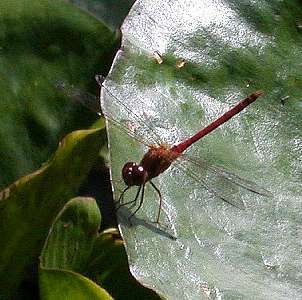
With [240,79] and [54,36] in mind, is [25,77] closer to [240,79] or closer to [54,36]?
[54,36]

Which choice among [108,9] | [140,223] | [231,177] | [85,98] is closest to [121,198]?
[140,223]

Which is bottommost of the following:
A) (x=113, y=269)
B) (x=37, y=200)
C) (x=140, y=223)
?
(x=113, y=269)

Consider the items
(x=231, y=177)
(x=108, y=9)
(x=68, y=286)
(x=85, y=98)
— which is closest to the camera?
(x=68, y=286)

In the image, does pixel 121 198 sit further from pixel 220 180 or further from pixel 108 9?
pixel 108 9

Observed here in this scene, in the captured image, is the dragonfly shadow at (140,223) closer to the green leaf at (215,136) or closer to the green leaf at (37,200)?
the green leaf at (215,136)

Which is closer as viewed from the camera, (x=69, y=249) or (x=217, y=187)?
(x=217, y=187)

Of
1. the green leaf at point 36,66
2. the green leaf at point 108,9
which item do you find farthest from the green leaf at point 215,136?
the green leaf at point 108,9
